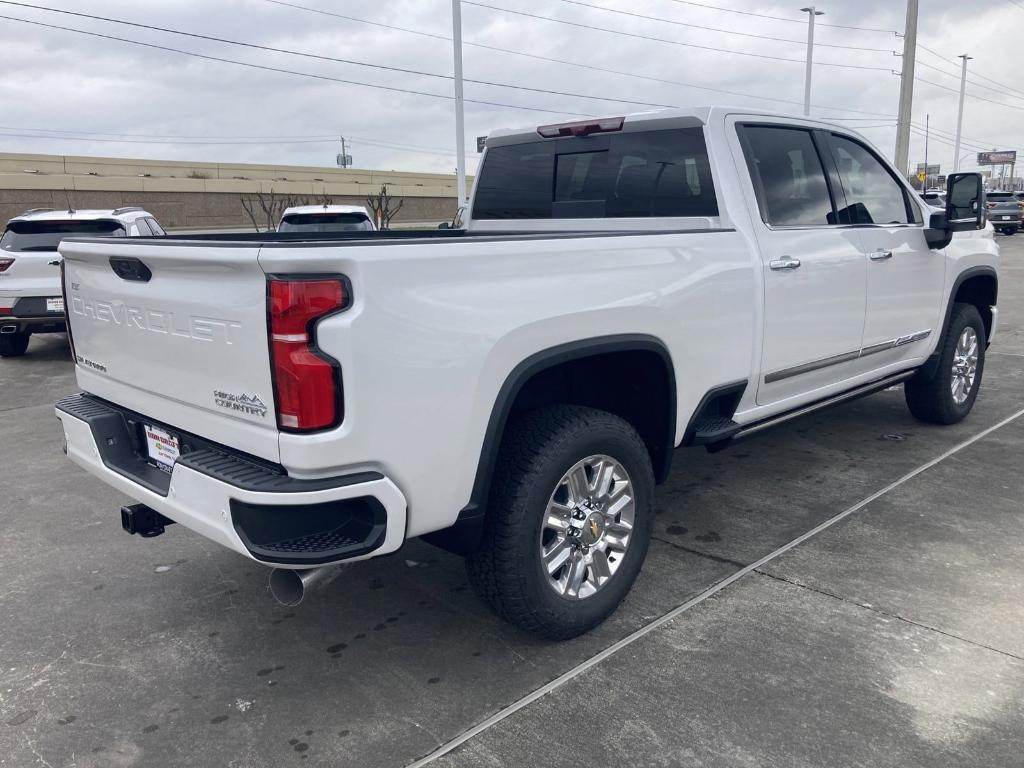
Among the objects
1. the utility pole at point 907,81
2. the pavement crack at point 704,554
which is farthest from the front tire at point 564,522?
the utility pole at point 907,81

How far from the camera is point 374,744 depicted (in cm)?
265

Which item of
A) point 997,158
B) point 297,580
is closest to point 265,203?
point 297,580

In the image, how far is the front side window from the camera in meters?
4.67

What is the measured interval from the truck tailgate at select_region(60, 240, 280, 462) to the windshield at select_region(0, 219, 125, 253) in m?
7.27

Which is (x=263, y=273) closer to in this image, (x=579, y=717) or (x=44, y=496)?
(x=579, y=717)

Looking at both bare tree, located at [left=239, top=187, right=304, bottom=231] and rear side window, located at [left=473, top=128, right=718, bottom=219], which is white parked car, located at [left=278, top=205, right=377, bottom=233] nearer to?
rear side window, located at [left=473, top=128, right=718, bottom=219]

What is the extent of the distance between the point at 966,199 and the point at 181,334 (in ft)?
15.7

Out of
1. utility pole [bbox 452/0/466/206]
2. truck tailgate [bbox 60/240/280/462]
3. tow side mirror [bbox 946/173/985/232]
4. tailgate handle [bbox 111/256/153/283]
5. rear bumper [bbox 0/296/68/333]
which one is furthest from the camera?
utility pole [bbox 452/0/466/206]

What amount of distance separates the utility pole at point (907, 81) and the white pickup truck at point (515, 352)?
23439 mm

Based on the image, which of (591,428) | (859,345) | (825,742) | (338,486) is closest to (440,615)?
(591,428)

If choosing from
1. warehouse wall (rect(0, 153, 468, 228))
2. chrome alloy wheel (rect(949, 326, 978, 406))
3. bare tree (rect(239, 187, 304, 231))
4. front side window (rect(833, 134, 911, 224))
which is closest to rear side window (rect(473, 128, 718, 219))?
front side window (rect(833, 134, 911, 224))

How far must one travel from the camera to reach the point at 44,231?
1007 cm

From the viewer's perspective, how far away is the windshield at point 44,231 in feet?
32.3

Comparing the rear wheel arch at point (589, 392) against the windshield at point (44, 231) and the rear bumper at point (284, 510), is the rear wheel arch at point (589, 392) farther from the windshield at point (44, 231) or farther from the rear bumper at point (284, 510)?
the windshield at point (44, 231)
